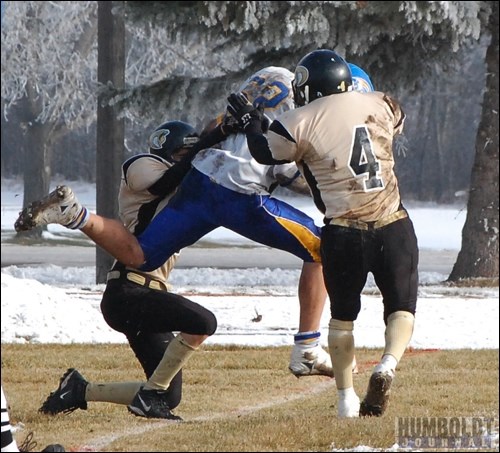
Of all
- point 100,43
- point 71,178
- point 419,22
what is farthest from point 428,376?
point 71,178

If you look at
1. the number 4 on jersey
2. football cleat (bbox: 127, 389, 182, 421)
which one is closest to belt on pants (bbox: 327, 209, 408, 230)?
the number 4 on jersey

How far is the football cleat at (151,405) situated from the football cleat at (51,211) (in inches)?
41.4

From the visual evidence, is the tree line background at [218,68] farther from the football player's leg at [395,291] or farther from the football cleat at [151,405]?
the football cleat at [151,405]

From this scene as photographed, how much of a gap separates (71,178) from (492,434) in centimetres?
4523

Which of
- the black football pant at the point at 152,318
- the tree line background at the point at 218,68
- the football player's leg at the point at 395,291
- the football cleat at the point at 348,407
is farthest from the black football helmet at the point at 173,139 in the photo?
the tree line background at the point at 218,68

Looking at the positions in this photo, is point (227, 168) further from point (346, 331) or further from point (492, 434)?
point (492, 434)

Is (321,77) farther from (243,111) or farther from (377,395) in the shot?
(377,395)

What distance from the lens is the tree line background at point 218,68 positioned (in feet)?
54.9

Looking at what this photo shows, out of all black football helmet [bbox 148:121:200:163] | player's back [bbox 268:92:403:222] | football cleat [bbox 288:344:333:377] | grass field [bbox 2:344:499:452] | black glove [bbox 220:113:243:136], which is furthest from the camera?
black football helmet [bbox 148:121:200:163]

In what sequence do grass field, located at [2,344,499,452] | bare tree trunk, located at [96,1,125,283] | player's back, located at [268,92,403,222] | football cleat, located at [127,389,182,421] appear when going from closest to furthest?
1. grass field, located at [2,344,499,452]
2. player's back, located at [268,92,403,222]
3. football cleat, located at [127,389,182,421]
4. bare tree trunk, located at [96,1,125,283]

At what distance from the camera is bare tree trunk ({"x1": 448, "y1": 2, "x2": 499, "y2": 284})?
18.4 meters

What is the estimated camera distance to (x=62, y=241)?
101 ft

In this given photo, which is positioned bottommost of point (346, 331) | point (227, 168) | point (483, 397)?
point (483, 397)

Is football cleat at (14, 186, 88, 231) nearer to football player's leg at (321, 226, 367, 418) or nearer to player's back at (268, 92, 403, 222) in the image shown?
player's back at (268, 92, 403, 222)
